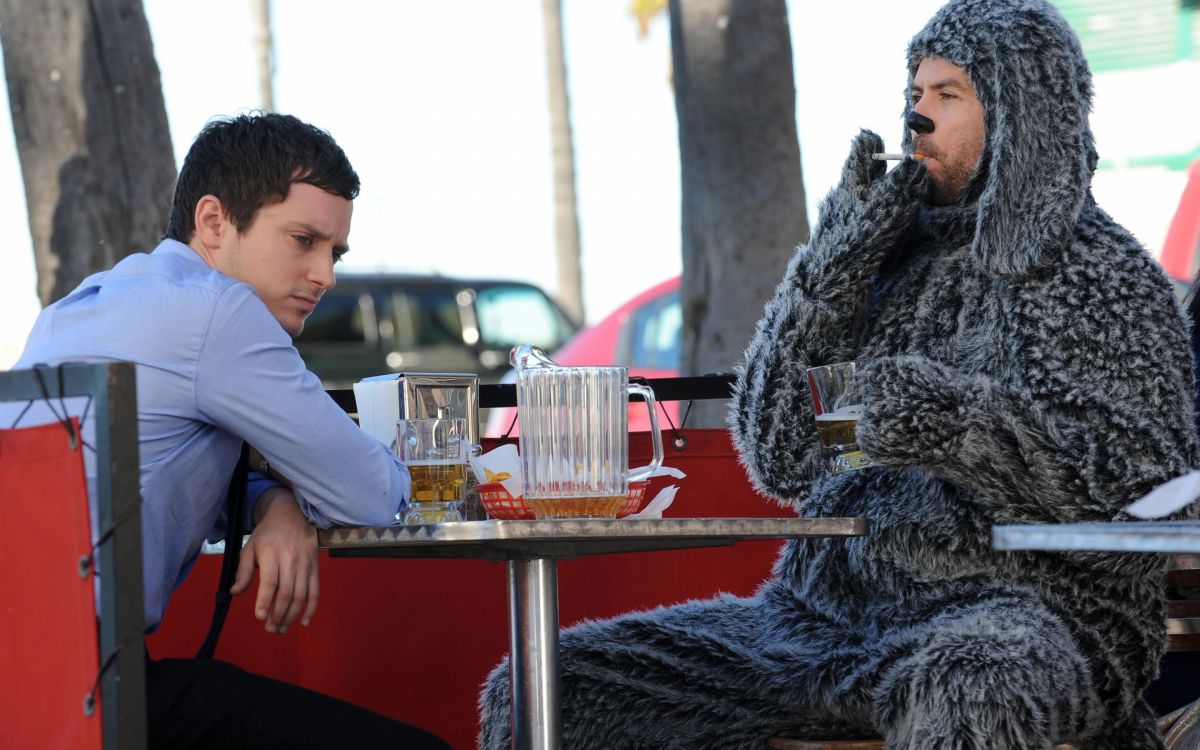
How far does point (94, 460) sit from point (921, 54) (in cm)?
186

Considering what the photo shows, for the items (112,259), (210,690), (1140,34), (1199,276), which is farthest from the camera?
(1140,34)

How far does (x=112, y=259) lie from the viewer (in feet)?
16.4

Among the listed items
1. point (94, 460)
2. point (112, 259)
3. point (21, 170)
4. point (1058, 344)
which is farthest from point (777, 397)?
point (21, 170)

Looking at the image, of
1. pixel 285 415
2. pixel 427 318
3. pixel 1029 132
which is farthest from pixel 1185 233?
pixel 427 318

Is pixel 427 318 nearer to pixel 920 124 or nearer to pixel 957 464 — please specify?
pixel 920 124

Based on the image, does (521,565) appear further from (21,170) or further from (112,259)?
(21,170)

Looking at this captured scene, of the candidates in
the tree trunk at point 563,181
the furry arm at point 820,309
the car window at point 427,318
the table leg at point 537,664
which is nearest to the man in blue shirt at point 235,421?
the table leg at point 537,664

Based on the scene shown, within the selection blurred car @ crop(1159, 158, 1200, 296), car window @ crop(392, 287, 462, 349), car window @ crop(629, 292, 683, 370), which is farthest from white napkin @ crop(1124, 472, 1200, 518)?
car window @ crop(392, 287, 462, 349)

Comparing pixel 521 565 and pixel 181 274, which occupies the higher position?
pixel 181 274

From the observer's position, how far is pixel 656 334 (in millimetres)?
A: 9391

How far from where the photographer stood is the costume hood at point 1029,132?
274 centimetres

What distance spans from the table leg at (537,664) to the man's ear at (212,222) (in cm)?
73

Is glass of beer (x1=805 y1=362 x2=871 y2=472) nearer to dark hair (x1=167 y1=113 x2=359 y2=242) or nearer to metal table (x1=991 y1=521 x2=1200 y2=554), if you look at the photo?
dark hair (x1=167 y1=113 x2=359 y2=242)

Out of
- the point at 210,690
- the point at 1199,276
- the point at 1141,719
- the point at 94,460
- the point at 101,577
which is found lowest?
the point at 1141,719
